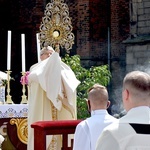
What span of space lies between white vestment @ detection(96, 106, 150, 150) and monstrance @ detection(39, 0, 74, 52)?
450 centimetres

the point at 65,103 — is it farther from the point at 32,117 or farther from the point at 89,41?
the point at 89,41

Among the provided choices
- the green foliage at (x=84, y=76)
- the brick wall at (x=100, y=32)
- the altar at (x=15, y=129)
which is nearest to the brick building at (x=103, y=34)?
the brick wall at (x=100, y=32)

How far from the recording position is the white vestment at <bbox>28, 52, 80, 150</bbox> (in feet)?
22.6

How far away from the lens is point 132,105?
283 centimetres

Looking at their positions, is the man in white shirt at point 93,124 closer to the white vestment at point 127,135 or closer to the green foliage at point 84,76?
the white vestment at point 127,135

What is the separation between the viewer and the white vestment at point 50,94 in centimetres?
689

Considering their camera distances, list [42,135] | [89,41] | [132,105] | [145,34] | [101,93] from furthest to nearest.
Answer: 1. [89,41]
2. [145,34]
3. [42,135]
4. [101,93]
5. [132,105]

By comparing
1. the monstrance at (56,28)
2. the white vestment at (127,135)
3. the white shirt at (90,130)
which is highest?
the monstrance at (56,28)

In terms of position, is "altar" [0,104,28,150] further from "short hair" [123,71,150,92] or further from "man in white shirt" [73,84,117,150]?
"short hair" [123,71,150,92]

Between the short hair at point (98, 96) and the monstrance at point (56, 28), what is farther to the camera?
the monstrance at point (56, 28)

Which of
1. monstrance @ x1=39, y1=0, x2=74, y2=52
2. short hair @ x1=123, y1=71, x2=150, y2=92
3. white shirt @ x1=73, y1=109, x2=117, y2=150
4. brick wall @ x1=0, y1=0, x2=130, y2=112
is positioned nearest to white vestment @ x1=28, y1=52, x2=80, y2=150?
monstrance @ x1=39, y1=0, x2=74, y2=52

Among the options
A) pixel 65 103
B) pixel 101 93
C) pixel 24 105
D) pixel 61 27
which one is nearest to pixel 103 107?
pixel 101 93

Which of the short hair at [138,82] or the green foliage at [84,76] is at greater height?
the short hair at [138,82]

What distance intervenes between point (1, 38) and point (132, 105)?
46.3ft
